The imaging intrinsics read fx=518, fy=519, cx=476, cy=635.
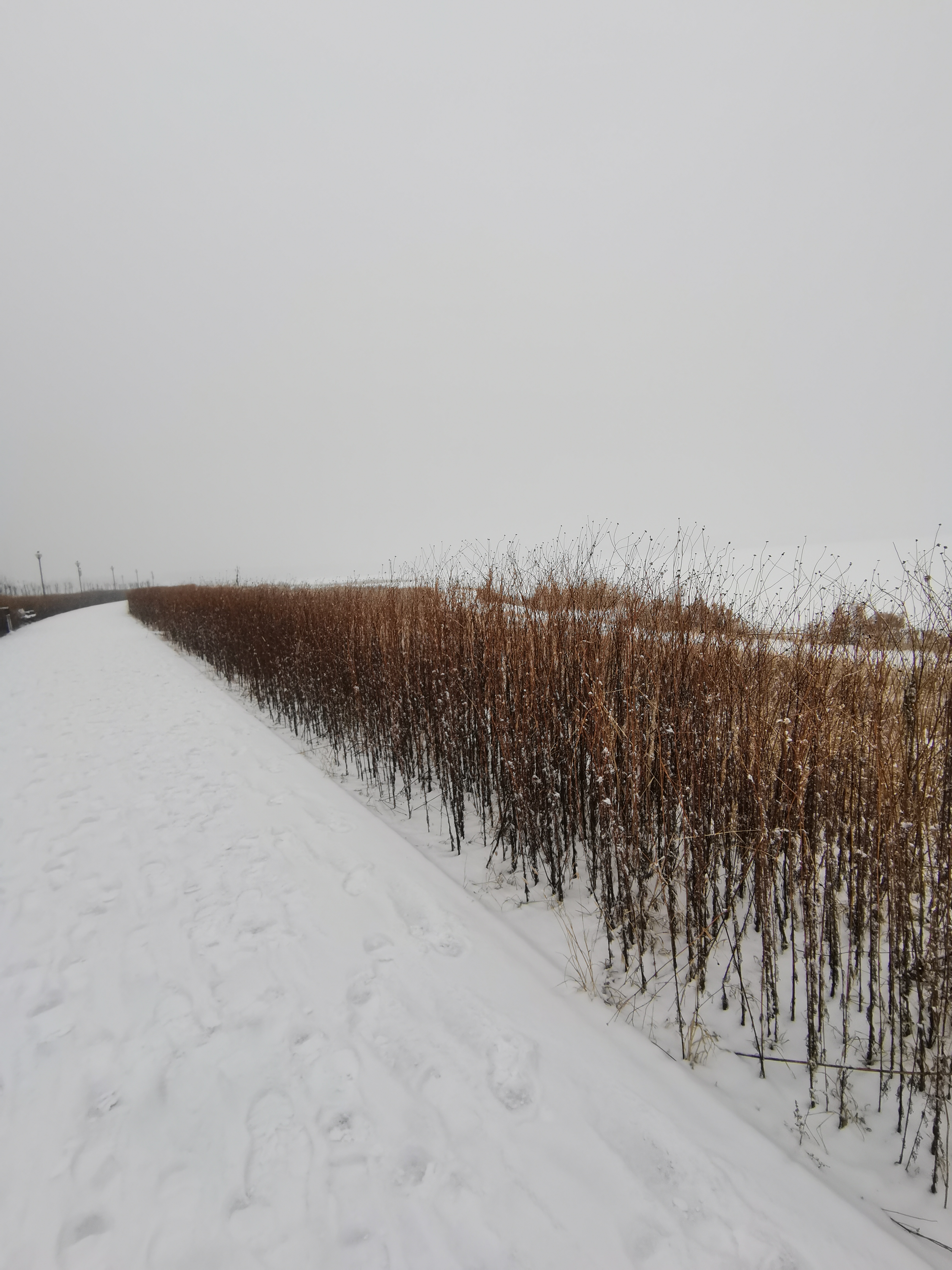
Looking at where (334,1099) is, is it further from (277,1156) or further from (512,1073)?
(512,1073)

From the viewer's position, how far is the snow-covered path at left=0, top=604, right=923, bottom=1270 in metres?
1.42

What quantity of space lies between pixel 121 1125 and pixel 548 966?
5.59 ft

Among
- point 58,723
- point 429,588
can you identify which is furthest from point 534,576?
point 58,723

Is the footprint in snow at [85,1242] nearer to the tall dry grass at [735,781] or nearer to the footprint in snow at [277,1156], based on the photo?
the footprint in snow at [277,1156]

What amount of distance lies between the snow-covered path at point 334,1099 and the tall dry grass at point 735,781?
419mm

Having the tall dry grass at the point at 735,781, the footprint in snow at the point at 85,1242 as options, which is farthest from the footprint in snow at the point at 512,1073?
the footprint in snow at the point at 85,1242

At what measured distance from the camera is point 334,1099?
1.79m

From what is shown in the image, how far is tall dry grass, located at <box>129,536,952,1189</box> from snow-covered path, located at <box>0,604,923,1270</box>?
42 cm

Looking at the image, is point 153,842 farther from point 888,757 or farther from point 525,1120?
point 888,757

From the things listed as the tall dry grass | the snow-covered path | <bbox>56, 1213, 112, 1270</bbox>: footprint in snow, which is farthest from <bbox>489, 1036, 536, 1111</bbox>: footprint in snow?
<bbox>56, 1213, 112, 1270</bbox>: footprint in snow

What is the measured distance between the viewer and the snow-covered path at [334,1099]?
142cm

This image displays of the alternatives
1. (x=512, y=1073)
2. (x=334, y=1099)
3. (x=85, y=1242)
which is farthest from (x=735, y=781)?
(x=85, y=1242)

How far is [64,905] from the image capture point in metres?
2.95

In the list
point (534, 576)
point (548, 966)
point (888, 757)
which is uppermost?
point (534, 576)
